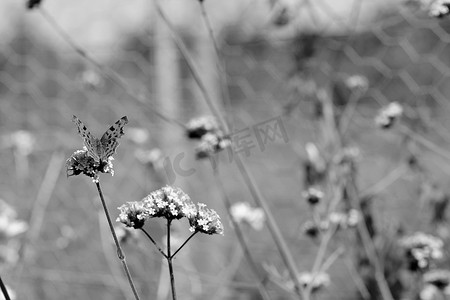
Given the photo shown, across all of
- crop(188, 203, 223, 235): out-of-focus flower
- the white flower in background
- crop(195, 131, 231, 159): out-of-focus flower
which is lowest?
crop(188, 203, 223, 235): out-of-focus flower

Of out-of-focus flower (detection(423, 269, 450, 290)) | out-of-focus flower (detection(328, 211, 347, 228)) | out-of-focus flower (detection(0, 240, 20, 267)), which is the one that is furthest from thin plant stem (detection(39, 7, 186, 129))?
out-of-focus flower (detection(0, 240, 20, 267))

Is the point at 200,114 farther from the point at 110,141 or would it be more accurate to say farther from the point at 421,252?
the point at 110,141

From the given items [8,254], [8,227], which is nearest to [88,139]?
[8,227]

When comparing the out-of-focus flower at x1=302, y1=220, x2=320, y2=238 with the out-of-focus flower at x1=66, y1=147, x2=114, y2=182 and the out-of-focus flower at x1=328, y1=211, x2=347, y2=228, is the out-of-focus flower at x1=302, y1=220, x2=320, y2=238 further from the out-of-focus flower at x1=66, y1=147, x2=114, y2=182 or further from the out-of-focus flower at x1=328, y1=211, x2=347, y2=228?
the out-of-focus flower at x1=66, y1=147, x2=114, y2=182

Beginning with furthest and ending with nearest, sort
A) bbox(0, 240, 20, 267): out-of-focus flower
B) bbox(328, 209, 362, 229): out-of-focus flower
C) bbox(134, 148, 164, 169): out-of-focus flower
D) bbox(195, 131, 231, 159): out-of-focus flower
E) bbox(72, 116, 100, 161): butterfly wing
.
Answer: bbox(0, 240, 20, 267): out-of-focus flower, bbox(134, 148, 164, 169): out-of-focus flower, bbox(328, 209, 362, 229): out-of-focus flower, bbox(195, 131, 231, 159): out-of-focus flower, bbox(72, 116, 100, 161): butterfly wing

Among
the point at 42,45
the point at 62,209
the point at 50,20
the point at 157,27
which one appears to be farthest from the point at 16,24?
the point at 50,20

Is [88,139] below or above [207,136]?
below

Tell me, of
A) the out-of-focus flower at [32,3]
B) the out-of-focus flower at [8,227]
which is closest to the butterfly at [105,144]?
the out-of-focus flower at [32,3]

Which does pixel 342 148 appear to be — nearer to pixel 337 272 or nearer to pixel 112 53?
pixel 337 272
